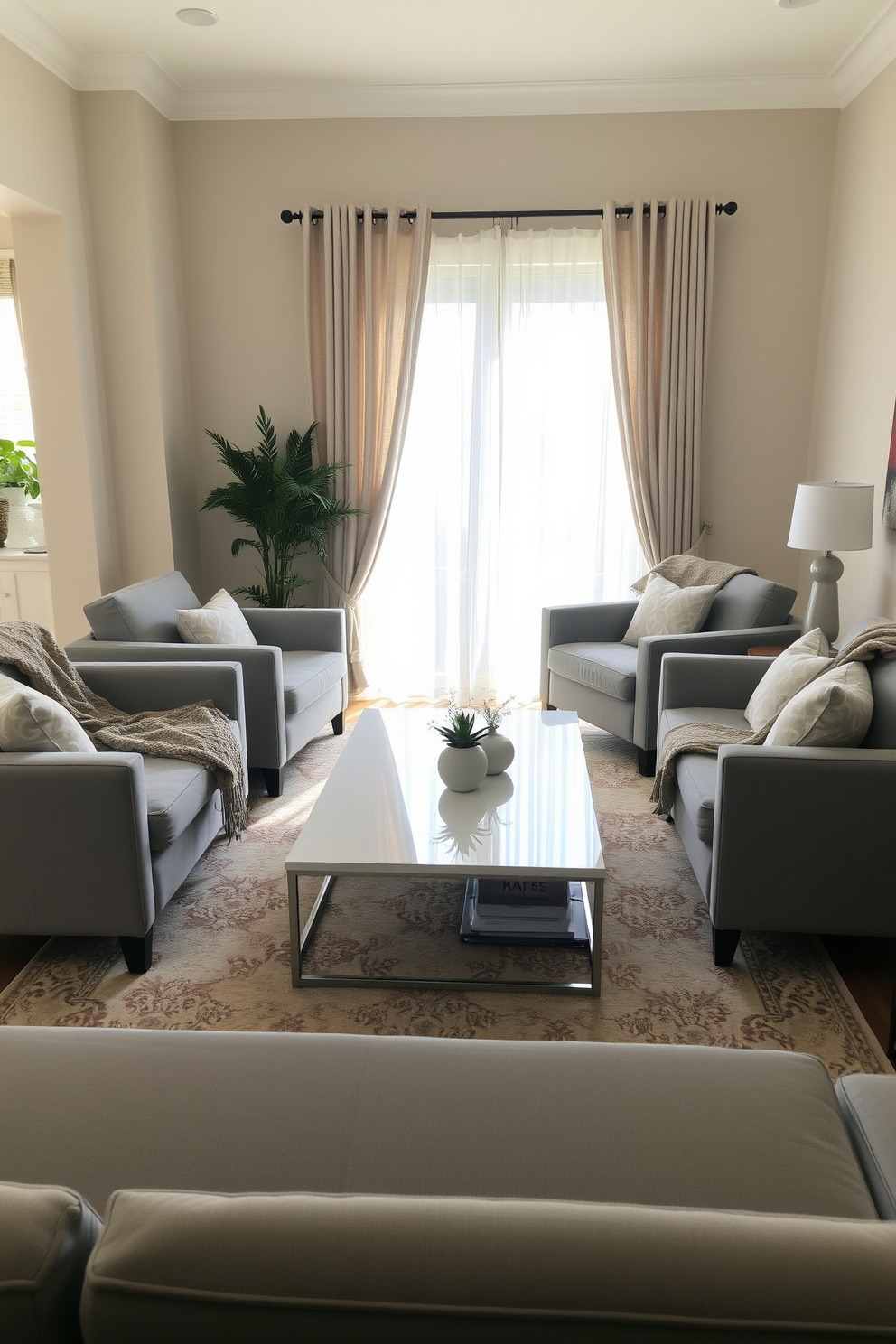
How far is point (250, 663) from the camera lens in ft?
12.0

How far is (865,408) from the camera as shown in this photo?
427 centimetres

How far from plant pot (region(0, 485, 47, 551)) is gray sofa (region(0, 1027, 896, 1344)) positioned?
4597mm

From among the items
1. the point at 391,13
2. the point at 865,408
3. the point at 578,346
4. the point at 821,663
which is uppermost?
the point at 391,13

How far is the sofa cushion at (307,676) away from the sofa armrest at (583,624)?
3.31 feet

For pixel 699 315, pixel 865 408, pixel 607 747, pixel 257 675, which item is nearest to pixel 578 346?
pixel 699 315

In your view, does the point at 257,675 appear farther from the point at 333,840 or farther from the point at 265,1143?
the point at 265,1143

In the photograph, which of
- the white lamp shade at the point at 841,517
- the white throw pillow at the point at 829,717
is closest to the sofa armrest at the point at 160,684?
the white throw pillow at the point at 829,717

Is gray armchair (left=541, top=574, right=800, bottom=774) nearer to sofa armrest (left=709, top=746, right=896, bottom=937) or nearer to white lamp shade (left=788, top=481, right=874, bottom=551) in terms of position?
white lamp shade (left=788, top=481, right=874, bottom=551)

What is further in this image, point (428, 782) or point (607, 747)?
point (607, 747)

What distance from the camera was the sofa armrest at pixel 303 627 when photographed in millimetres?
4500

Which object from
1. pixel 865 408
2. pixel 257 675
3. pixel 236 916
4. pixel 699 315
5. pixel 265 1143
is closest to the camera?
pixel 265 1143

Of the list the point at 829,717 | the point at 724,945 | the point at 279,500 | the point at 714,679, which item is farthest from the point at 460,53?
the point at 724,945

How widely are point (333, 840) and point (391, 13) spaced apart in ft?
11.3

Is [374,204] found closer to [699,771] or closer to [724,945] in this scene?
[699,771]
